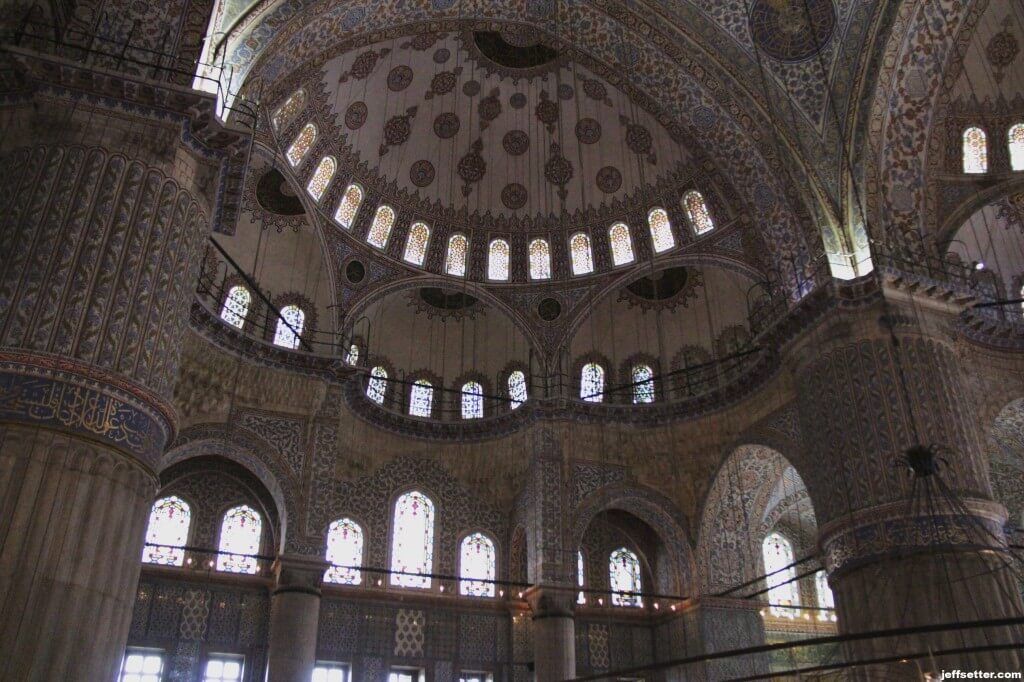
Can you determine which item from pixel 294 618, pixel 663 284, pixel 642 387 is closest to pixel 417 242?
pixel 663 284

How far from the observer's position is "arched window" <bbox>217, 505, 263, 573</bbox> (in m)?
14.2

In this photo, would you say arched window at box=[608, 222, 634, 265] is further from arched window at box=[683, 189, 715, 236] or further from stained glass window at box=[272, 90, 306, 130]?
stained glass window at box=[272, 90, 306, 130]

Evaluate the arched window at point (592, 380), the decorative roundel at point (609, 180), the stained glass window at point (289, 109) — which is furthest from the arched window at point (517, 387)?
the stained glass window at point (289, 109)

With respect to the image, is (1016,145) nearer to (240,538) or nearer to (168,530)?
(240,538)

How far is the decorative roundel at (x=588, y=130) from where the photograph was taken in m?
16.8

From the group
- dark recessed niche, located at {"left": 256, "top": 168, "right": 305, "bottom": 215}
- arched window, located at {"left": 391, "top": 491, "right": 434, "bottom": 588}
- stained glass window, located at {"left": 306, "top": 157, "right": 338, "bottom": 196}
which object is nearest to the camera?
dark recessed niche, located at {"left": 256, "top": 168, "right": 305, "bottom": 215}

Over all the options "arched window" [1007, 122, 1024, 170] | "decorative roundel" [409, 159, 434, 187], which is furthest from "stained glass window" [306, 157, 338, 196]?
"arched window" [1007, 122, 1024, 170]

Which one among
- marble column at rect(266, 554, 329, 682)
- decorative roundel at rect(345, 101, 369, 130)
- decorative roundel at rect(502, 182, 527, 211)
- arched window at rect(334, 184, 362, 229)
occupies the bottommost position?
marble column at rect(266, 554, 329, 682)

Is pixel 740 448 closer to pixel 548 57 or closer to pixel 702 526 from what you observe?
pixel 702 526

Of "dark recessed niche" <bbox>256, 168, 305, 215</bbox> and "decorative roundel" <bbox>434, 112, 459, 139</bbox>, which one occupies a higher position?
"decorative roundel" <bbox>434, 112, 459, 139</bbox>

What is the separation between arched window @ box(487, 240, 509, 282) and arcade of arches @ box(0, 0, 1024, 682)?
7 cm

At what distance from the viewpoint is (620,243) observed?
1706 cm

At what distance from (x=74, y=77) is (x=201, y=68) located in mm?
1499

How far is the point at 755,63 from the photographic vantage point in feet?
43.6
